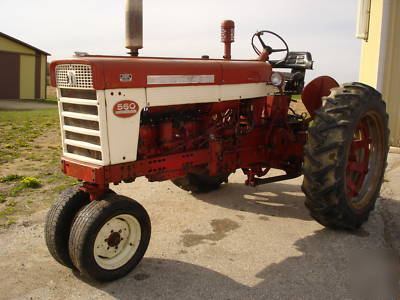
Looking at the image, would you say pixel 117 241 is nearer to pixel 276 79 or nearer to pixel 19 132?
pixel 276 79

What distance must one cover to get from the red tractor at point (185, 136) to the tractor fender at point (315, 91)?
1cm

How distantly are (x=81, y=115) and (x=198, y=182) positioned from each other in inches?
99.1

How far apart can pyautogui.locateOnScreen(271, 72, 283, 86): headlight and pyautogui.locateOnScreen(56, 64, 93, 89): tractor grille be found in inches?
85.4

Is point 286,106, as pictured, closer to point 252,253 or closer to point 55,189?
point 252,253

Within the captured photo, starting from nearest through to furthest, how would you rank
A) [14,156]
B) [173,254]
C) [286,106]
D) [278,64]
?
[173,254]
[286,106]
[278,64]
[14,156]

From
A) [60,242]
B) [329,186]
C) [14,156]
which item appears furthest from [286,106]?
[14,156]

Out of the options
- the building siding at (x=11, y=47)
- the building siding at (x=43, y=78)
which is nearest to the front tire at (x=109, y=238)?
the building siding at (x=11, y=47)

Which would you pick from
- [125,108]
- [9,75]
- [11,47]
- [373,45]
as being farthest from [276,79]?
[11,47]

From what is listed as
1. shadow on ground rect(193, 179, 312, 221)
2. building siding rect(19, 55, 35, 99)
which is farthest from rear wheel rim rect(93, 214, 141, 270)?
building siding rect(19, 55, 35, 99)

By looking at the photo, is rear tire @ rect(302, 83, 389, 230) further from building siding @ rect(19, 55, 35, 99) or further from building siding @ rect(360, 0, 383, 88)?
building siding @ rect(19, 55, 35, 99)

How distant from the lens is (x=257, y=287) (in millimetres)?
3379

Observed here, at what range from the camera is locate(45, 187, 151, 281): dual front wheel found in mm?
3273

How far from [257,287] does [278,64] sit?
3018 mm

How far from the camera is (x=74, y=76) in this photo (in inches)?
134
